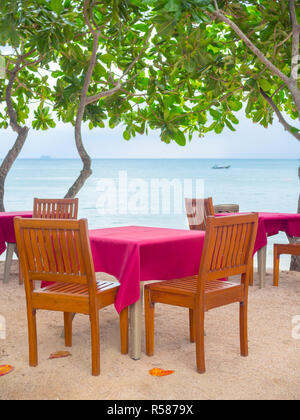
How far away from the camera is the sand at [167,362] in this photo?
95.0 inches

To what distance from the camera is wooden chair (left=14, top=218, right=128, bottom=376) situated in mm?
2541

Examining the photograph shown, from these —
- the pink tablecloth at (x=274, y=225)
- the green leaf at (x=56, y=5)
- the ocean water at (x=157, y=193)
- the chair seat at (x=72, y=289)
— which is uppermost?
the green leaf at (x=56, y=5)

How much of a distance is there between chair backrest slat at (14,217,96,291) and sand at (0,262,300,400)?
1.64 feet

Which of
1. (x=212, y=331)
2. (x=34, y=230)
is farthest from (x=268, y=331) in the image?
(x=34, y=230)

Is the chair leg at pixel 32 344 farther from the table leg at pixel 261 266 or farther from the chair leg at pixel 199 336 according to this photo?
the table leg at pixel 261 266

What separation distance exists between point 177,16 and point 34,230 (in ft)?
5.75

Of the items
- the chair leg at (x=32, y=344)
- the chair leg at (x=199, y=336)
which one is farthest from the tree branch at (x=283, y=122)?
the chair leg at (x=32, y=344)

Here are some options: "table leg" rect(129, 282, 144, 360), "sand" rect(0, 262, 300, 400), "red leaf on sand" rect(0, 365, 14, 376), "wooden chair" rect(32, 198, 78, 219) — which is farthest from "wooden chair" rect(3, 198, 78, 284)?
"red leaf on sand" rect(0, 365, 14, 376)

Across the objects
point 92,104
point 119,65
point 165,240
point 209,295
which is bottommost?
point 209,295

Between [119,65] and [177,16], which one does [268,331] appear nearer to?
[177,16]

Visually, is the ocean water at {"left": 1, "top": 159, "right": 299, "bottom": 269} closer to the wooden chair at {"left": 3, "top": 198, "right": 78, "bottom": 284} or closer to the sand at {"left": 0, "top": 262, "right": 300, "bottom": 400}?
the wooden chair at {"left": 3, "top": 198, "right": 78, "bottom": 284}

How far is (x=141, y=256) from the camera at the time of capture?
9.20ft

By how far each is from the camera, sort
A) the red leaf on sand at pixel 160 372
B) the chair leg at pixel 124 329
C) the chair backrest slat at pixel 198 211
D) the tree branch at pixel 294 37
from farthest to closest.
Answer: the chair backrest slat at pixel 198 211 → the tree branch at pixel 294 37 → the chair leg at pixel 124 329 → the red leaf on sand at pixel 160 372
